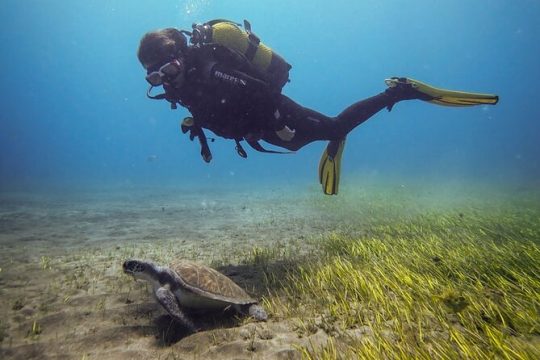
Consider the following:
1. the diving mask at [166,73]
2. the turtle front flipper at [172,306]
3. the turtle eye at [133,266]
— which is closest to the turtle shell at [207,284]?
the turtle front flipper at [172,306]

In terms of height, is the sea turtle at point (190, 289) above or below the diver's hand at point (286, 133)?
below

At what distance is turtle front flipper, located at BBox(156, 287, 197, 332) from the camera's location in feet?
10.8

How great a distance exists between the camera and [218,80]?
16.6ft

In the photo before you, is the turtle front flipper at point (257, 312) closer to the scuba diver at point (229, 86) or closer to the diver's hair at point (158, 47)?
the scuba diver at point (229, 86)

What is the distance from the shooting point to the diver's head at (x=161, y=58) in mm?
4836

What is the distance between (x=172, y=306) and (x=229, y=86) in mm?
3592

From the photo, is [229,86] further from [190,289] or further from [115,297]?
[115,297]

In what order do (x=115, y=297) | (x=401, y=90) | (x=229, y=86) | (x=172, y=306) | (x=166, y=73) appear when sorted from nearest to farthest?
(x=172, y=306) < (x=115, y=297) < (x=166, y=73) < (x=229, y=86) < (x=401, y=90)

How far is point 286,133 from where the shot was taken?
6.03 meters

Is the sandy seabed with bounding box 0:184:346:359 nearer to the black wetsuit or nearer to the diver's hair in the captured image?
the black wetsuit

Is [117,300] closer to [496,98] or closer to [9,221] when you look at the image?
[496,98]

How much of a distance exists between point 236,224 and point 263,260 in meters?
5.64

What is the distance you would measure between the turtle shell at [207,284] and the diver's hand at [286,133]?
319 cm

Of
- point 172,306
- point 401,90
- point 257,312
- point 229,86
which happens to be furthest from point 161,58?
point 401,90
